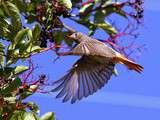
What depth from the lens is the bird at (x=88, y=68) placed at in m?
2.78

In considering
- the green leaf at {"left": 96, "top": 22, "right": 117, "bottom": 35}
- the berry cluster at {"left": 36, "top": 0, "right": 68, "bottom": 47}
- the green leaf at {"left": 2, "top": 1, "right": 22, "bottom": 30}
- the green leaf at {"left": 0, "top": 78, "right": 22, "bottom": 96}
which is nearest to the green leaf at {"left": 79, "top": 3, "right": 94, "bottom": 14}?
the green leaf at {"left": 96, "top": 22, "right": 117, "bottom": 35}

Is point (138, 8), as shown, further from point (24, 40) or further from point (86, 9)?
point (24, 40)

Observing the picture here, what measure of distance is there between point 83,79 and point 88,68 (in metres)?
0.07

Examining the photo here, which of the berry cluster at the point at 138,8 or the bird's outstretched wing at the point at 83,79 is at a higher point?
the berry cluster at the point at 138,8

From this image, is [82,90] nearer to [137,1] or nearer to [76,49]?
[76,49]

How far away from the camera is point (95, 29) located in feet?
10.0

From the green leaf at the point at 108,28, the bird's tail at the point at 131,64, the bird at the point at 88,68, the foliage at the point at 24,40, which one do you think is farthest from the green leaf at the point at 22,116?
the green leaf at the point at 108,28

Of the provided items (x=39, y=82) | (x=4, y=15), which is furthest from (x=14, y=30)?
(x=39, y=82)

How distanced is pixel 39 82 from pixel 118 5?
72 centimetres

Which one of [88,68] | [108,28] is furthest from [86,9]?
[88,68]

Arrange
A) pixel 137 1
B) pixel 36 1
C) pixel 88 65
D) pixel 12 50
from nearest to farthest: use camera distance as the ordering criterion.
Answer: pixel 12 50 < pixel 36 1 < pixel 137 1 < pixel 88 65

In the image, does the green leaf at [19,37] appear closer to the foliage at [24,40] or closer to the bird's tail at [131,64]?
the foliage at [24,40]

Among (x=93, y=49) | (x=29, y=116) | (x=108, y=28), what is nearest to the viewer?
(x=29, y=116)

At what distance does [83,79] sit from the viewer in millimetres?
3305
